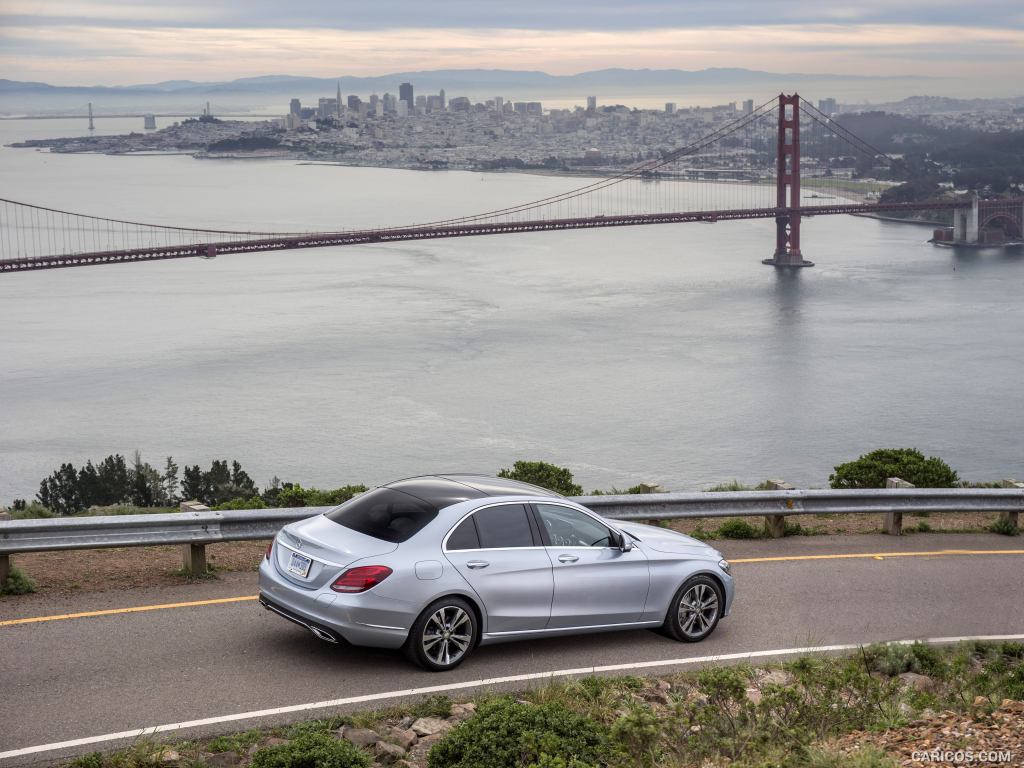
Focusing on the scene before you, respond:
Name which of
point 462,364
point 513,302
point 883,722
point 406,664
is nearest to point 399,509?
point 406,664

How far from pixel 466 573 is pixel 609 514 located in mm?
3507

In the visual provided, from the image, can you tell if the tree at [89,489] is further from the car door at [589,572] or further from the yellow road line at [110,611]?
the car door at [589,572]

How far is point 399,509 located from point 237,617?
1517mm

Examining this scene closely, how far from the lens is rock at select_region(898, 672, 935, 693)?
22.9 ft

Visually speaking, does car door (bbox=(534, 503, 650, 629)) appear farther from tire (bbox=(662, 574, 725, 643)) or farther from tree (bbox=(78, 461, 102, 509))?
tree (bbox=(78, 461, 102, 509))

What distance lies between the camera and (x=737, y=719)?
6031 millimetres

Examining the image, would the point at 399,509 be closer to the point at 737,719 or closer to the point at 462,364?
the point at 737,719

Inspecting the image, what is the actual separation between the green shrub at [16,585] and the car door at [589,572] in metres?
3.54

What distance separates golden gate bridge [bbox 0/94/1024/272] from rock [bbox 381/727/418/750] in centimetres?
5538

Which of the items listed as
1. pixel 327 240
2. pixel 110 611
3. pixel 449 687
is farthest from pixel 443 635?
pixel 327 240

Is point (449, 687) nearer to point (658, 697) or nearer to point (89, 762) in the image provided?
point (658, 697)

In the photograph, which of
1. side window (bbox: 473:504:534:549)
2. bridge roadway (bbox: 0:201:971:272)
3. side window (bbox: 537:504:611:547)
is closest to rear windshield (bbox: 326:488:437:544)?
side window (bbox: 473:504:534:549)

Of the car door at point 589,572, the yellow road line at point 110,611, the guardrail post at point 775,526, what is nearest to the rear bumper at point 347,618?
the car door at point 589,572

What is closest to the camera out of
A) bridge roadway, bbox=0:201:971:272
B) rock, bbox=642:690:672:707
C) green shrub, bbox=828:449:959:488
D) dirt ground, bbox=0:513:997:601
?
rock, bbox=642:690:672:707
